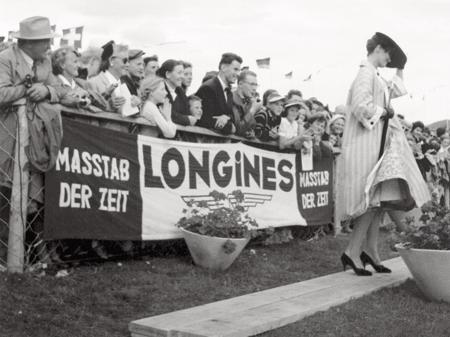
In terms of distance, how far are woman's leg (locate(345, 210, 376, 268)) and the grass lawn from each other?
1.56ft

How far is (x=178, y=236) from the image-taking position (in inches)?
270

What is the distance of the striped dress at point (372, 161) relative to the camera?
645 cm

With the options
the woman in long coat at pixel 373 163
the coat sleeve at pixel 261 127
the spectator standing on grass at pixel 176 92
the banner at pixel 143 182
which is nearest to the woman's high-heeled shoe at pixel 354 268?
the woman in long coat at pixel 373 163

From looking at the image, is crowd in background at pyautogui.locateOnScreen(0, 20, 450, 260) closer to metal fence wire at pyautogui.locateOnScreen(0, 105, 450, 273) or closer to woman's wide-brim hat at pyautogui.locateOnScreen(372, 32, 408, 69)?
metal fence wire at pyautogui.locateOnScreen(0, 105, 450, 273)

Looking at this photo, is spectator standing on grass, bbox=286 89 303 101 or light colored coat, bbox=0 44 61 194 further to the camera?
spectator standing on grass, bbox=286 89 303 101

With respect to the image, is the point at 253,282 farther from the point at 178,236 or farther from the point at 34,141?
the point at 34,141

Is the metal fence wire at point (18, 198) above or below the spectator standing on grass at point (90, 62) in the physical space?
below

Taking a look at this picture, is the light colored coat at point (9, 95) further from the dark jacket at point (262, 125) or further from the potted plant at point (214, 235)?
the dark jacket at point (262, 125)

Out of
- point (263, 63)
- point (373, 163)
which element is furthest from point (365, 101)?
point (263, 63)

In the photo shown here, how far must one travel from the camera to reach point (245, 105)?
8.45 m

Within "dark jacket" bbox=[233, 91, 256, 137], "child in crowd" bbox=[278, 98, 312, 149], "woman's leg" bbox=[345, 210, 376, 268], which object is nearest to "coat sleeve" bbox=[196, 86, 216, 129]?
"dark jacket" bbox=[233, 91, 256, 137]

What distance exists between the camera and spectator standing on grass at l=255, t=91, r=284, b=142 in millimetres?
8547

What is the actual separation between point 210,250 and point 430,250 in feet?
6.54

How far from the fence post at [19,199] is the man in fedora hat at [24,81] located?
48mm
